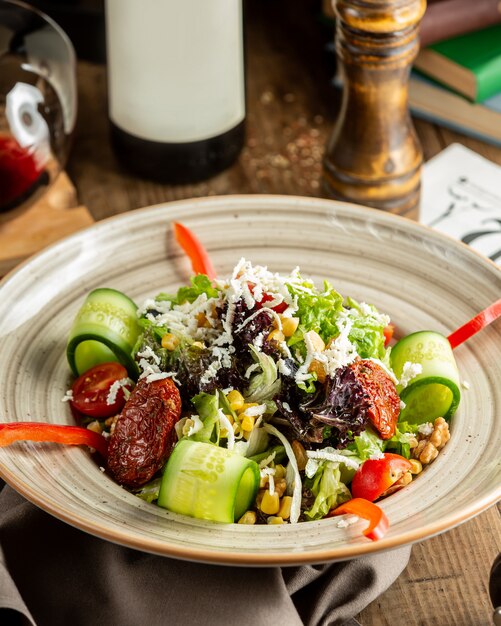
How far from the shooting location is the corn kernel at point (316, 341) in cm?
240

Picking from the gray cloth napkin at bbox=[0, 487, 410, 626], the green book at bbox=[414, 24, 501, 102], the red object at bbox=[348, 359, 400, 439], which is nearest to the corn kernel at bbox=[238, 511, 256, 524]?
the gray cloth napkin at bbox=[0, 487, 410, 626]

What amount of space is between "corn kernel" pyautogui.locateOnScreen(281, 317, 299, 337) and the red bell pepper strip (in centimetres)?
54

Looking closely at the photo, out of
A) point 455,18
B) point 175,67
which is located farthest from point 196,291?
point 455,18

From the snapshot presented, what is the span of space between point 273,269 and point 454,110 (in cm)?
162

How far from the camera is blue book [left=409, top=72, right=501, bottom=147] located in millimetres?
4152

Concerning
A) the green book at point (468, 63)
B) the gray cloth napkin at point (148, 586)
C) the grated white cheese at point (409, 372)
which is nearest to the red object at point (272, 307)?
the grated white cheese at point (409, 372)

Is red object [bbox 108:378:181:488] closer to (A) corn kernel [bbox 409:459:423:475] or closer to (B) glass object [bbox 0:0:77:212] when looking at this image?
(A) corn kernel [bbox 409:459:423:475]

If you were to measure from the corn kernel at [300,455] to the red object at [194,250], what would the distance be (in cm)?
69

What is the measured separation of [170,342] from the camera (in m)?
2.50

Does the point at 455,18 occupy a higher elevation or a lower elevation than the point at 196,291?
lower

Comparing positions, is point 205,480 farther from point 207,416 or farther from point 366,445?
point 366,445

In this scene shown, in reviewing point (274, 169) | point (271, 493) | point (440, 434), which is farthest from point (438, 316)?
point (274, 169)

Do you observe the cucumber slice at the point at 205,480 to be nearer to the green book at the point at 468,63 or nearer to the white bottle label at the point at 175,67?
the white bottle label at the point at 175,67

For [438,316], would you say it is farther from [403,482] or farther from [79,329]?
[79,329]
